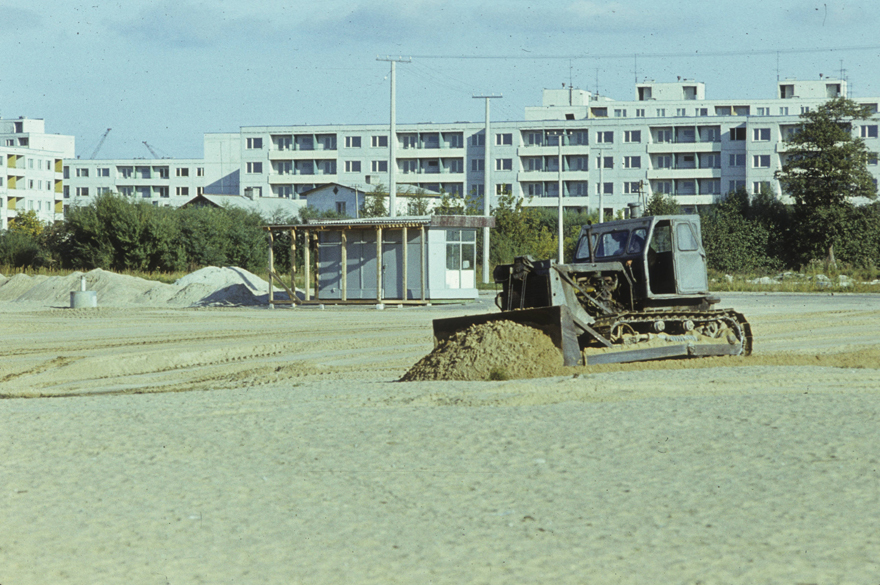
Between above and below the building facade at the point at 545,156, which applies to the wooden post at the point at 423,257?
below

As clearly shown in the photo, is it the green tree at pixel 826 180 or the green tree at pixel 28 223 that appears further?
the green tree at pixel 28 223

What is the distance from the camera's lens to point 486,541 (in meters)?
5.73

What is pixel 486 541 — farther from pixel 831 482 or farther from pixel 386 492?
pixel 831 482

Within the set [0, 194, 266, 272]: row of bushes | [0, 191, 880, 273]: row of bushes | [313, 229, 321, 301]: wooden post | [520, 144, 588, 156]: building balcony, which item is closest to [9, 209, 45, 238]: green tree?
[0, 191, 880, 273]: row of bushes

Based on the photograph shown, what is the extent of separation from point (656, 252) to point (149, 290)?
31.5 metres

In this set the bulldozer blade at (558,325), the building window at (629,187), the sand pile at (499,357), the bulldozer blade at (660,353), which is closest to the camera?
the sand pile at (499,357)

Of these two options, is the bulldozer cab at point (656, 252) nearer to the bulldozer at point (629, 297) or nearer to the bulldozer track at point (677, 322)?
the bulldozer at point (629, 297)

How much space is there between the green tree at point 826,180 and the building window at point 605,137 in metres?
36.7

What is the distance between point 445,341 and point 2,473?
312 inches

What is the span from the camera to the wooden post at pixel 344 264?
36750mm

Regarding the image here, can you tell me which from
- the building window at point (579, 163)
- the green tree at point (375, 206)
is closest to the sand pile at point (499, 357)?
the green tree at point (375, 206)

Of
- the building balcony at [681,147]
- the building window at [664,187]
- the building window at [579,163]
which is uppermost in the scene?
the building balcony at [681,147]

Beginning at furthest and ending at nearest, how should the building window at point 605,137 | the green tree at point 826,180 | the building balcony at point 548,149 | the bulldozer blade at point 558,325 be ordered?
the building window at point 605,137
the building balcony at point 548,149
the green tree at point 826,180
the bulldozer blade at point 558,325

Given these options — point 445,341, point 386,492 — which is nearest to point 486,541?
point 386,492
